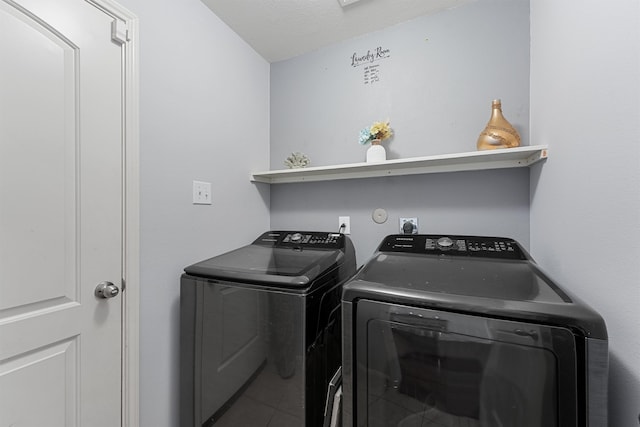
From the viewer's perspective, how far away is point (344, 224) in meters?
1.83

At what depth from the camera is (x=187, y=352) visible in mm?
1255

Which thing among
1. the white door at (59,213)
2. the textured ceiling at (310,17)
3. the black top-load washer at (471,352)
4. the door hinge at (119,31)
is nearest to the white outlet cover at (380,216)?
the black top-load washer at (471,352)

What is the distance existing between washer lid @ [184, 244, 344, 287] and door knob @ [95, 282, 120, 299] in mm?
288

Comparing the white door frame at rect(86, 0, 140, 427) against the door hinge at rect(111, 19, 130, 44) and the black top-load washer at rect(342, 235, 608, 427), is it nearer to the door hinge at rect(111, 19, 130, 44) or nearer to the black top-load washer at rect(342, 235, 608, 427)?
the door hinge at rect(111, 19, 130, 44)

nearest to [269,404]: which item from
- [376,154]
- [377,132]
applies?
[376,154]

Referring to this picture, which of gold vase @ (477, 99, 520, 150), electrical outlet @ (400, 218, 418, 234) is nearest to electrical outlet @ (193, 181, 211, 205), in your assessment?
electrical outlet @ (400, 218, 418, 234)

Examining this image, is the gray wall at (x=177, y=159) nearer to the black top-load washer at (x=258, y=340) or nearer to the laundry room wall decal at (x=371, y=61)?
the black top-load washer at (x=258, y=340)

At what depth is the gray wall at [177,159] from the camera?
3.97 feet

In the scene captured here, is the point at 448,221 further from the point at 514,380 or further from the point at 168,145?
the point at 168,145

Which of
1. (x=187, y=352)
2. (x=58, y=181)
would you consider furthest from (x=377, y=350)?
(x=58, y=181)

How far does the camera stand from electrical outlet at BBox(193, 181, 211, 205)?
56.8 inches

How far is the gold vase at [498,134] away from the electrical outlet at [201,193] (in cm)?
156

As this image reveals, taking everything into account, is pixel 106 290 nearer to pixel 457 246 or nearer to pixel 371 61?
pixel 457 246

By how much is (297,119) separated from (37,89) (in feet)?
4.71
